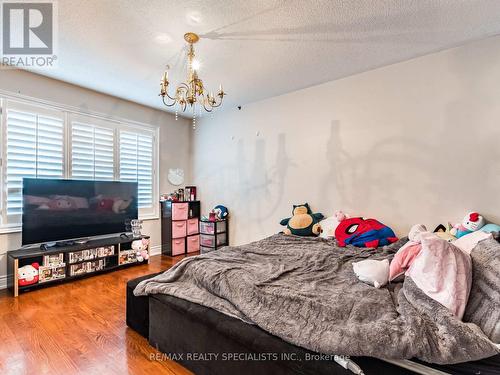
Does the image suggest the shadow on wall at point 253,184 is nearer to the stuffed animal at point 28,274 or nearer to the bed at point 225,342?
the bed at point 225,342

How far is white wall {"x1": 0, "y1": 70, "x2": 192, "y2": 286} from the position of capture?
3131 mm

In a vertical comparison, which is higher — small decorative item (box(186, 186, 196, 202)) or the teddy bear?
small decorative item (box(186, 186, 196, 202))

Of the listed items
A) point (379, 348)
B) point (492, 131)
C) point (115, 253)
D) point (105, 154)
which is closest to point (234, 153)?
point (105, 154)

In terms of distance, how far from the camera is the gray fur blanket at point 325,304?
3.49 ft

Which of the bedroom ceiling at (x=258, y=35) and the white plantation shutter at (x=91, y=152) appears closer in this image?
the bedroom ceiling at (x=258, y=35)

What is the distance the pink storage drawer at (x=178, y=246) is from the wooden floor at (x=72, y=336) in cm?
143

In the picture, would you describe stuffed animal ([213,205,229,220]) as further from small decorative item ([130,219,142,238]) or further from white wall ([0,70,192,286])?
small decorative item ([130,219,142,238])

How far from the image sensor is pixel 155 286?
1.94 m

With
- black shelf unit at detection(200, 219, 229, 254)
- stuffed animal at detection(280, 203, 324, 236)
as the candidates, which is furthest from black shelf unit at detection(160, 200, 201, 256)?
stuffed animal at detection(280, 203, 324, 236)

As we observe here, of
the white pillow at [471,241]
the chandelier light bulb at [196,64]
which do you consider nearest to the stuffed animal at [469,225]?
the white pillow at [471,241]

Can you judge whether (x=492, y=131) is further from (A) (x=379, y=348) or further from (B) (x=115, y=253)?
(B) (x=115, y=253)

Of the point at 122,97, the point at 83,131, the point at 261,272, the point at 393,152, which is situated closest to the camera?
the point at 261,272

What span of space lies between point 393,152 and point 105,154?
389 centimetres

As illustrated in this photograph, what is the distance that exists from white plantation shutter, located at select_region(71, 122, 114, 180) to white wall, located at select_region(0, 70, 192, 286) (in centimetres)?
30
